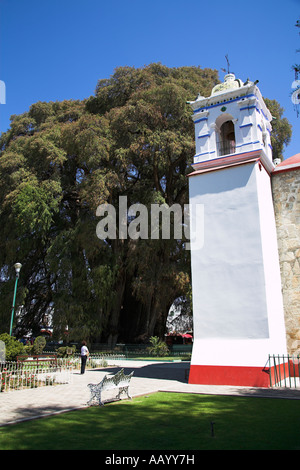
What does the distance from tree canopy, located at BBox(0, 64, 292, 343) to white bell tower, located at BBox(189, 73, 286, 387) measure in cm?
765

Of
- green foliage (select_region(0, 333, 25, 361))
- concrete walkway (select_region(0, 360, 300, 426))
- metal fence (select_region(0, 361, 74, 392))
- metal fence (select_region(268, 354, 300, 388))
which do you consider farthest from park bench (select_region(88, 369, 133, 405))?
green foliage (select_region(0, 333, 25, 361))

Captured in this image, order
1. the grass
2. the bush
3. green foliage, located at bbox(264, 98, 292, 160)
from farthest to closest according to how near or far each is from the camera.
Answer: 1. green foliage, located at bbox(264, 98, 292, 160)
2. the bush
3. the grass

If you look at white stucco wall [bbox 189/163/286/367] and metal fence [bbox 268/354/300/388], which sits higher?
white stucco wall [bbox 189/163/286/367]

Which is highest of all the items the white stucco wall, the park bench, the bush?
the white stucco wall

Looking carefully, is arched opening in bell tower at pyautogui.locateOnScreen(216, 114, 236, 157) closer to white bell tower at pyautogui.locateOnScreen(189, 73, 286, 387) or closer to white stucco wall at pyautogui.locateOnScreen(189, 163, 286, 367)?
white bell tower at pyautogui.locateOnScreen(189, 73, 286, 387)

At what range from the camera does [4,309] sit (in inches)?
840

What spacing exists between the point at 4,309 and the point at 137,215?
9583 mm

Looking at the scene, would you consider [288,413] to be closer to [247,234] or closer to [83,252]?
[247,234]

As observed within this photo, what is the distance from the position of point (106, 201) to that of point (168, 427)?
16.3 meters

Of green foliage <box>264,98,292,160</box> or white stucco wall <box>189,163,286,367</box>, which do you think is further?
green foliage <box>264,98,292,160</box>

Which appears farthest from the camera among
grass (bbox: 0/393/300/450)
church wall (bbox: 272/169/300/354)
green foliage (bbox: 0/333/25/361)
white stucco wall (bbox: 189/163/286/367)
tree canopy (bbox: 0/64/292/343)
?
tree canopy (bbox: 0/64/292/343)

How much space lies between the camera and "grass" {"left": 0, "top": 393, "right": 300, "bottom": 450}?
15.8 ft
